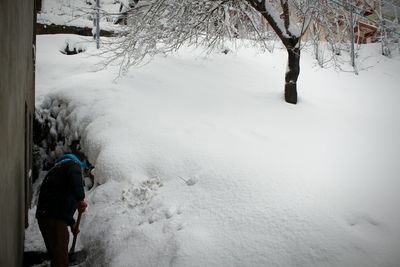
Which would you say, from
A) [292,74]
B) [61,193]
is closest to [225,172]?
[61,193]

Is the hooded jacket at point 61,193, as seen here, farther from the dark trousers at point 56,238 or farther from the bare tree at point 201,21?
the bare tree at point 201,21

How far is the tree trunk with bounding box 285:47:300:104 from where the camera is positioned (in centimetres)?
842

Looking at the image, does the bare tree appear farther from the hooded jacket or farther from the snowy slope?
the hooded jacket

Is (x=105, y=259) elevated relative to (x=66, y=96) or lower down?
lower down

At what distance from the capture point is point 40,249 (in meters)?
5.24

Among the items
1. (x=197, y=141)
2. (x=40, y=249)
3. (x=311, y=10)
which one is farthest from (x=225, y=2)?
(x=40, y=249)

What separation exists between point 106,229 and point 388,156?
5.18m

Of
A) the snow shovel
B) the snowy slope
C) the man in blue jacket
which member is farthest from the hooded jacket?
the snowy slope

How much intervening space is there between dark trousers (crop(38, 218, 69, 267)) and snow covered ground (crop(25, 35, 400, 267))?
0.45 meters

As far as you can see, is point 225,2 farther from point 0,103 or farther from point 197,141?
point 0,103

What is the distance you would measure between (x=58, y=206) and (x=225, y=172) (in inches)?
92.1

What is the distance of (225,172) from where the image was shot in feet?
16.6

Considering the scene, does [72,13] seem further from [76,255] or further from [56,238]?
[56,238]

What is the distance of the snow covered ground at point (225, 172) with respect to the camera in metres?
3.84
